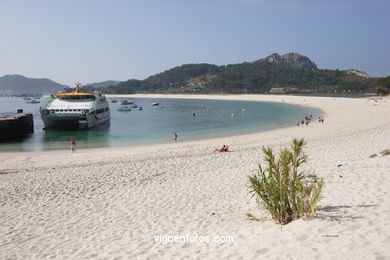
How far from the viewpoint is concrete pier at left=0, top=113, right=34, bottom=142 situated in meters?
33.0

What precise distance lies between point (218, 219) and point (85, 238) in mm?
3034

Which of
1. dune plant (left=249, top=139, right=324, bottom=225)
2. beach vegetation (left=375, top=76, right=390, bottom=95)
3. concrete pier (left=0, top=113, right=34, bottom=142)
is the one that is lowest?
concrete pier (left=0, top=113, right=34, bottom=142)

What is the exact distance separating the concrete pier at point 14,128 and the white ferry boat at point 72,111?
2.10m

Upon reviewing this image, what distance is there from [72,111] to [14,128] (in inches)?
285

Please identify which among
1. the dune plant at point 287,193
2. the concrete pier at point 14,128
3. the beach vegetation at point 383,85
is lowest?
the concrete pier at point 14,128

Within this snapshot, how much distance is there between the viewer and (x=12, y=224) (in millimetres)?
8461

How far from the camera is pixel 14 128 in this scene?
34500mm

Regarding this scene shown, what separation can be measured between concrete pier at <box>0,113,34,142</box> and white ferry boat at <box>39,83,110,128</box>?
2097mm

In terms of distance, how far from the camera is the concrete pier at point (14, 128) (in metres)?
33.0

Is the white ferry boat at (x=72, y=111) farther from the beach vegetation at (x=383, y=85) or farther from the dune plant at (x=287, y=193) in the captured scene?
the beach vegetation at (x=383, y=85)

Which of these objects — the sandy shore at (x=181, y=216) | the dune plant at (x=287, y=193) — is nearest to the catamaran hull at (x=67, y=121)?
the sandy shore at (x=181, y=216)

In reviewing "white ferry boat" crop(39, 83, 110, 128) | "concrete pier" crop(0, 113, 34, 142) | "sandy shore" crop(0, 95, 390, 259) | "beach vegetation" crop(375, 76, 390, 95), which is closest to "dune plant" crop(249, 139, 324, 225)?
"sandy shore" crop(0, 95, 390, 259)

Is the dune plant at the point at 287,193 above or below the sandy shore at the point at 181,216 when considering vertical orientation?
above

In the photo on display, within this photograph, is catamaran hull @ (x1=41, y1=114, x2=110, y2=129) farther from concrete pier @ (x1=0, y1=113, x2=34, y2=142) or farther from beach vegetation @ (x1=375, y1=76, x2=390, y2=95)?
beach vegetation @ (x1=375, y1=76, x2=390, y2=95)
